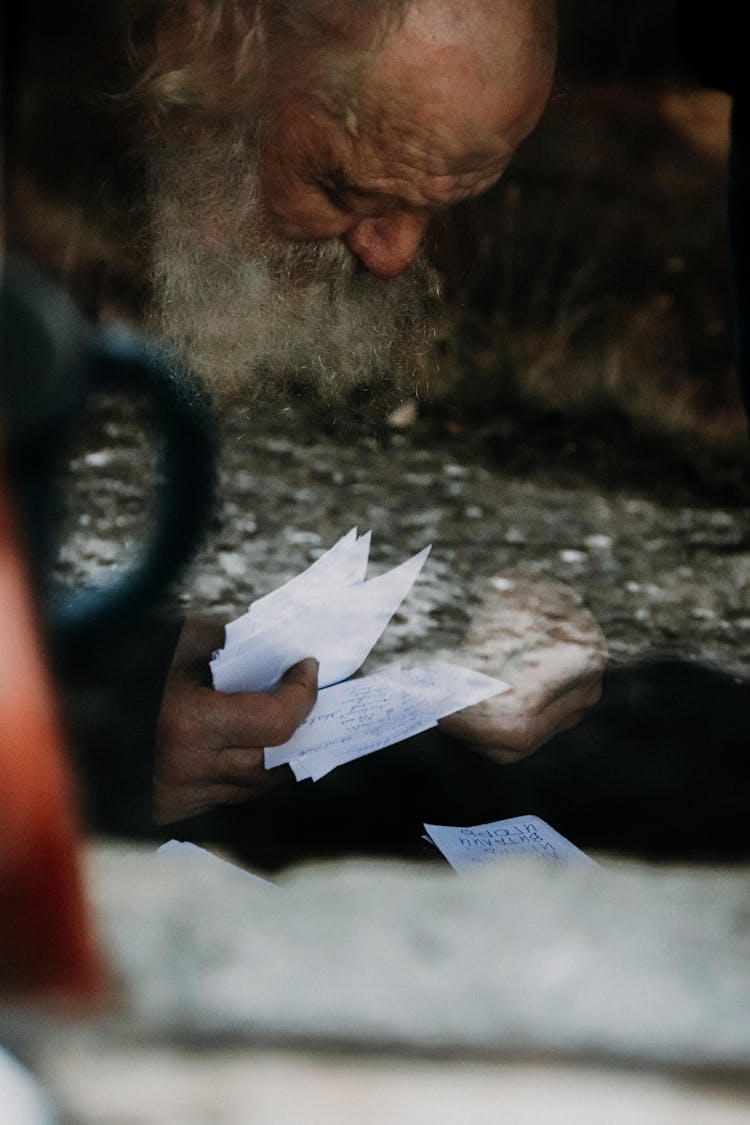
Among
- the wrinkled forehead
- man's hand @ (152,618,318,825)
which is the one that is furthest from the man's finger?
the wrinkled forehead

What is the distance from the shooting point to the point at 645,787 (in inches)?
70.1

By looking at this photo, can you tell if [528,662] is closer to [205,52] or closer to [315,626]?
[315,626]

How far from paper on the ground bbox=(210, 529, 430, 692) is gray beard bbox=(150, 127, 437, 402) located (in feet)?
0.96

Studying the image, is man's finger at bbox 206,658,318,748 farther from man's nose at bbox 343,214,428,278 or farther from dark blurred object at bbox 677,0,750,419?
dark blurred object at bbox 677,0,750,419

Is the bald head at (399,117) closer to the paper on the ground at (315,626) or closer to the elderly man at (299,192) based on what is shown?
the elderly man at (299,192)

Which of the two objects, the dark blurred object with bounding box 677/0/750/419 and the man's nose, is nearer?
the dark blurred object with bounding box 677/0/750/419

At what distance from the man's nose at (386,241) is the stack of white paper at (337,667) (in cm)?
45


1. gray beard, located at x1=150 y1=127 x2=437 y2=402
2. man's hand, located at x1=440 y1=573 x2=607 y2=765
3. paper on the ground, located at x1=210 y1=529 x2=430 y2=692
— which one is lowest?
man's hand, located at x1=440 y1=573 x2=607 y2=765

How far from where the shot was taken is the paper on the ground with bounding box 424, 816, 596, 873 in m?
1.48

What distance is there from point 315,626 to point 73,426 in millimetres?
464

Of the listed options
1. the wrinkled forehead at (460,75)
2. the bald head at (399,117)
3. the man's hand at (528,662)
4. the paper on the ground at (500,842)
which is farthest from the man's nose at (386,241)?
the paper on the ground at (500,842)

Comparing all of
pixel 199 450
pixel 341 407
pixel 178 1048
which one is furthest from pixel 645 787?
pixel 178 1048

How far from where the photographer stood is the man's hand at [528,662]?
6.28ft

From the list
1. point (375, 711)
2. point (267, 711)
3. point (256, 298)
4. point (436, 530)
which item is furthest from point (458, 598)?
point (256, 298)
